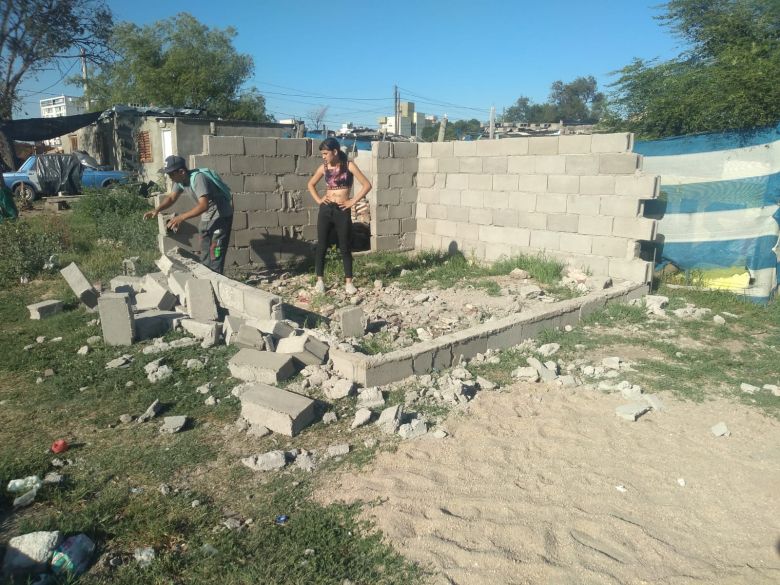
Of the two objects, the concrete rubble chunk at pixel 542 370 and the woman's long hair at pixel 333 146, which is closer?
the concrete rubble chunk at pixel 542 370

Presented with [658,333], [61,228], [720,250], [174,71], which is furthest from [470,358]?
[174,71]

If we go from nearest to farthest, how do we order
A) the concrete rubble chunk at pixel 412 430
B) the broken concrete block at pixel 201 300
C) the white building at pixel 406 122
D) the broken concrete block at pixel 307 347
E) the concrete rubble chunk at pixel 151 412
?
1. the concrete rubble chunk at pixel 412 430
2. the concrete rubble chunk at pixel 151 412
3. the broken concrete block at pixel 307 347
4. the broken concrete block at pixel 201 300
5. the white building at pixel 406 122

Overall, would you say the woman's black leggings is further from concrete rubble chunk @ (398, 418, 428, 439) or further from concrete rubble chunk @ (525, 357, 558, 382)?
concrete rubble chunk @ (398, 418, 428, 439)

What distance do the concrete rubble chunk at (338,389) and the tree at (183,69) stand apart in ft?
86.3

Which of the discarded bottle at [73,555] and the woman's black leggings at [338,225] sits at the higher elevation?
the woman's black leggings at [338,225]

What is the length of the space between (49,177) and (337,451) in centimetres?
1825

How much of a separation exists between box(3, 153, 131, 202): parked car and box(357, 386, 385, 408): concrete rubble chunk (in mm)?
16174

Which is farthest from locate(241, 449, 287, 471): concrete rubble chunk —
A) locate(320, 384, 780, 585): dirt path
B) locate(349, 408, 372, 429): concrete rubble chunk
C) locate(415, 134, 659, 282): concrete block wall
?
locate(415, 134, 659, 282): concrete block wall

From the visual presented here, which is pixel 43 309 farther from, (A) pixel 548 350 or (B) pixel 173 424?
(A) pixel 548 350

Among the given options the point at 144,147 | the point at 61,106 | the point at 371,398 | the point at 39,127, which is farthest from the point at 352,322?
the point at 61,106

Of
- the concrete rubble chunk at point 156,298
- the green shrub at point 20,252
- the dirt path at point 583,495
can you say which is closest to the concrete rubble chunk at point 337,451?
the dirt path at point 583,495

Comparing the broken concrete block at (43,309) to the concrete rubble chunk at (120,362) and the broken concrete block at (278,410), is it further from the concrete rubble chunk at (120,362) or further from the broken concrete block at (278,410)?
the broken concrete block at (278,410)

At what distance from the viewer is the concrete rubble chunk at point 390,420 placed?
365cm

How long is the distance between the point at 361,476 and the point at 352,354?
4.34 feet
